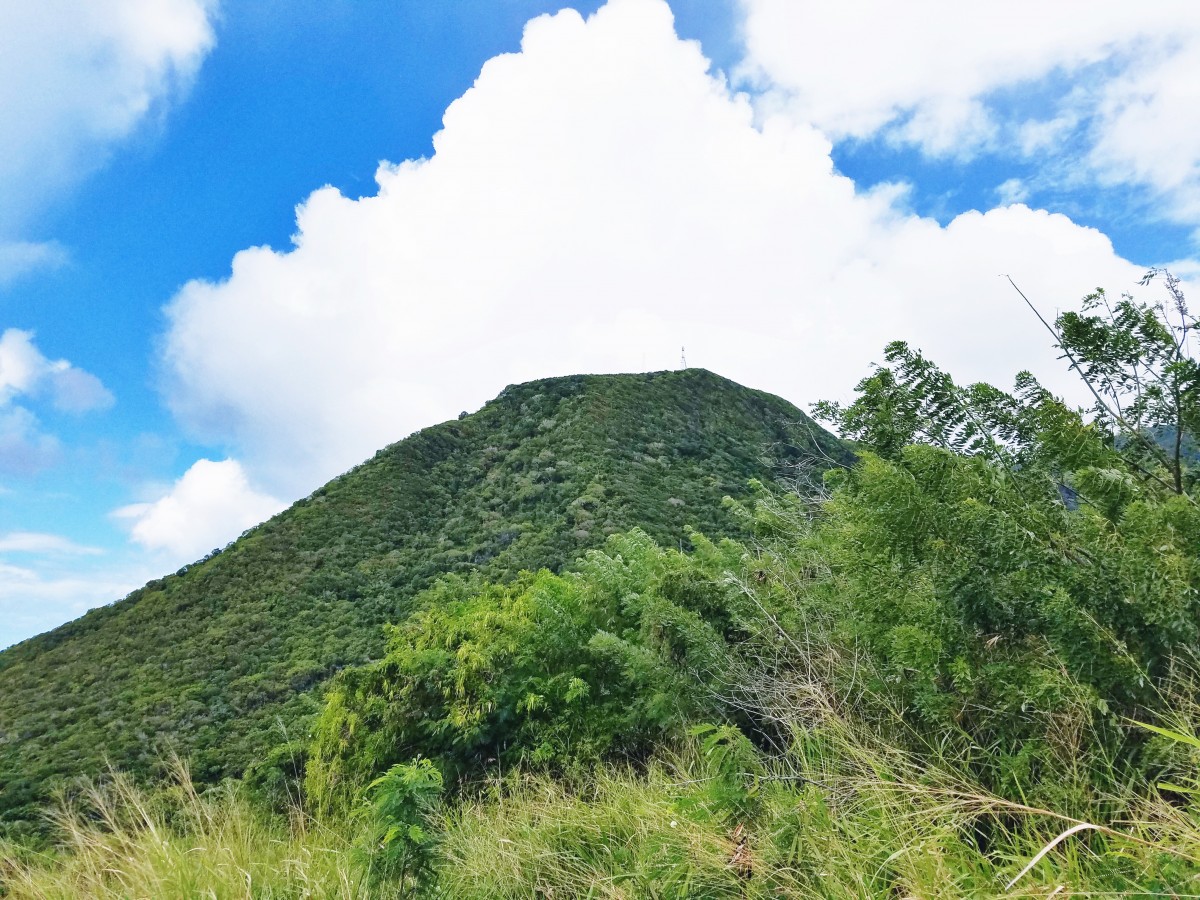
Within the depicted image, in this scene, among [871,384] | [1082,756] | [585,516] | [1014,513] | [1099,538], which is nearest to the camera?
[1082,756]

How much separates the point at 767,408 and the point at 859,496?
163 feet

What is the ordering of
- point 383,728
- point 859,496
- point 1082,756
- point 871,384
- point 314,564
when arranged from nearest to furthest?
point 1082,756 < point 859,496 < point 871,384 < point 383,728 < point 314,564

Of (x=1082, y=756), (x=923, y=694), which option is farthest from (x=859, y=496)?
(x=1082, y=756)

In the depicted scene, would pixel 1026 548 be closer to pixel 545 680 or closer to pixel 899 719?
pixel 899 719

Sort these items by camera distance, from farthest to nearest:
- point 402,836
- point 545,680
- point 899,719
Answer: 1. point 545,680
2. point 402,836
3. point 899,719

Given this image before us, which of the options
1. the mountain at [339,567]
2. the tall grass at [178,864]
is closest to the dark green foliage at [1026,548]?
the tall grass at [178,864]

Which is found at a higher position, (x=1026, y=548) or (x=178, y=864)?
(x=1026, y=548)

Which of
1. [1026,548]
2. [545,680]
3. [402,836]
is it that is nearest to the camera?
[1026,548]

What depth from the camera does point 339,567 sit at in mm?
31625

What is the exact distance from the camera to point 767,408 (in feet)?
169

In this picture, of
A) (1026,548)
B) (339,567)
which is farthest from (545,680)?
(339,567)

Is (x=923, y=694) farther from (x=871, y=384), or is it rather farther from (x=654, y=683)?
(x=654, y=683)

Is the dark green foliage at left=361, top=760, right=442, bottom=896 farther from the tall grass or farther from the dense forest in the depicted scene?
the tall grass

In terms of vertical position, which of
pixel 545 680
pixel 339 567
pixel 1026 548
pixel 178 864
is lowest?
pixel 545 680
